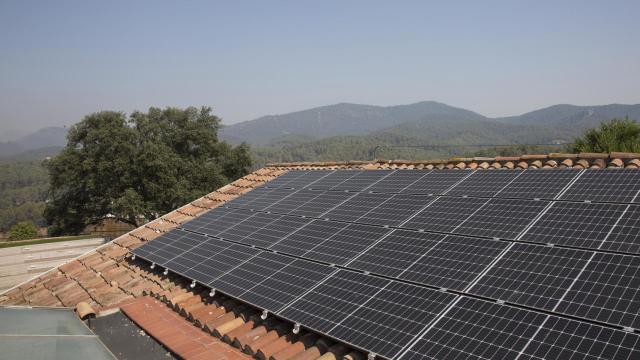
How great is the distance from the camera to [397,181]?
41.5ft

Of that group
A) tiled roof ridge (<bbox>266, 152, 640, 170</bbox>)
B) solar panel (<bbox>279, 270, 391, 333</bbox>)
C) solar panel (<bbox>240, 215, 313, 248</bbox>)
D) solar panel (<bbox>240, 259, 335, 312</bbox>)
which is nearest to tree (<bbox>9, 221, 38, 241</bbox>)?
solar panel (<bbox>240, 215, 313, 248</bbox>)

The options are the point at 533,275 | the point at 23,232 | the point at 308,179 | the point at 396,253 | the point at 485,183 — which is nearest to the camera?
the point at 533,275

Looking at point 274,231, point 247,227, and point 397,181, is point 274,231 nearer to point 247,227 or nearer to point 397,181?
point 247,227

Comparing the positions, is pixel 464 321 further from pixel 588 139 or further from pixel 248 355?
pixel 588 139

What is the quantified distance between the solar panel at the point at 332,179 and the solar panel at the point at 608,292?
851 cm

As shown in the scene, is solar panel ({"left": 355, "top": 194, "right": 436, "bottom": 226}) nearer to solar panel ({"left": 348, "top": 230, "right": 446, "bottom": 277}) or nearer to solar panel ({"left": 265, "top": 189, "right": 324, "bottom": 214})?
solar panel ({"left": 348, "top": 230, "right": 446, "bottom": 277})

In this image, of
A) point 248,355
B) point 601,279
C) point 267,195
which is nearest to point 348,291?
point 248,355

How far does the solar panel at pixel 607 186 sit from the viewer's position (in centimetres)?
804

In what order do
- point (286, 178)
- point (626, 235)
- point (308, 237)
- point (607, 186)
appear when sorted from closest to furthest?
point (626, 235)
point (607, 186)
point (308, 237)
point (286, 178)

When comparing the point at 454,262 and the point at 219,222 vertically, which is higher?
the point at 454,262

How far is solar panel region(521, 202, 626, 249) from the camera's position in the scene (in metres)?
7.03

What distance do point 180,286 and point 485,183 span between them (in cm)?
778

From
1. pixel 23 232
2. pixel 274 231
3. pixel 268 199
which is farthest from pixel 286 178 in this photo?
pixel 23 232

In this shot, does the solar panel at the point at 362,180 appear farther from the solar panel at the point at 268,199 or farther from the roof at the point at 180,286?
the roof at the point at 180,286
